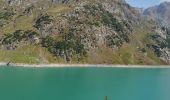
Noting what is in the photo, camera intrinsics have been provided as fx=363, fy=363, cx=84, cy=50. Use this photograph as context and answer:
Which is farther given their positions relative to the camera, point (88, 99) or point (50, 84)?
point (50, 84)

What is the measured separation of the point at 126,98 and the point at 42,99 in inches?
1224

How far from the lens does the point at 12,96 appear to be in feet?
387

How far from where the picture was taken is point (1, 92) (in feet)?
416

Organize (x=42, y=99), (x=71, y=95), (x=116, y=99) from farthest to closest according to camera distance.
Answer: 1. (x=71, y=95)
2. (x=116, y=99)
3. (x=42, y=99)

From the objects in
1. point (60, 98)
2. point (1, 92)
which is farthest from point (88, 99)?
point (1, 92)

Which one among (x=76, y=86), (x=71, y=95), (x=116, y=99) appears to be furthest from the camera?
(x=76, y=86)

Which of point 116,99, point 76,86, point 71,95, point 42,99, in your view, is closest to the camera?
point 42,99

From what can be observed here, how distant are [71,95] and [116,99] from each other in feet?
57.3

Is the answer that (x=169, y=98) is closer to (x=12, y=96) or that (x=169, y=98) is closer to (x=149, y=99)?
(x=149, y=99)

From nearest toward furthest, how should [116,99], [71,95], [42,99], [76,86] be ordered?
[42,99] < [116,99] < [71,95] < [76,86]

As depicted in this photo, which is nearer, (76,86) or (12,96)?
(12,96)

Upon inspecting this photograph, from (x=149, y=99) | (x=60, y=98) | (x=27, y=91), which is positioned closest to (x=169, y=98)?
(x=149, y=99)

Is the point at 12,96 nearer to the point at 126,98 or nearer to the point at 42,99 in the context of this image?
the point at 42,99

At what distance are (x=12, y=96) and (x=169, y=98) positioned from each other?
56481 mm
